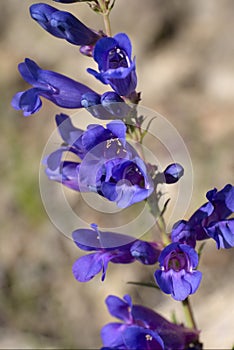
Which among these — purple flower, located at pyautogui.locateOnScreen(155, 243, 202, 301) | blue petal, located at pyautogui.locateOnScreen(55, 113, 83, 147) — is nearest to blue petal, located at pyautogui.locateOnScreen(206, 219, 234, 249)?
purple flower, located at pyautogui.locateOnScreen(155, 243, 202, 301)

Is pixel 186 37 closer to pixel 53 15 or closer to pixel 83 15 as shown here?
pixel 83 15

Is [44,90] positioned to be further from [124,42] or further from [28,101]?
[124,42]

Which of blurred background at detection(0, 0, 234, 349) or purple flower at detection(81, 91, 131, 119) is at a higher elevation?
blurred background at detection(0, 0, 234, 349)

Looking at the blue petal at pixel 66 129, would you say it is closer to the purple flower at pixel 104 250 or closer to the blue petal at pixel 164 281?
the purple flower at pixel 104 250

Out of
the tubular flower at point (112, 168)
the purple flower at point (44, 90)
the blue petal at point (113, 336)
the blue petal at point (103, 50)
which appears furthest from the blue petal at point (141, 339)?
the blue petal at point (103, 50)

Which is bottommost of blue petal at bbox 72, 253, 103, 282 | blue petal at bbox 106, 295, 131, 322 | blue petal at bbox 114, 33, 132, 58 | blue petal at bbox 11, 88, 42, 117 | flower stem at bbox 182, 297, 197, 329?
blue petal at bbox 72, 253, 103, 282

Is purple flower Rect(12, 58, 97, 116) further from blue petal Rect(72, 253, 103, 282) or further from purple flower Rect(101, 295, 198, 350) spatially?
purple flower Rect(101, 295, 198, 350)

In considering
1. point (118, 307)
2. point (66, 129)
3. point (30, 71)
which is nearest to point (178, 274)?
point (118, 307)
